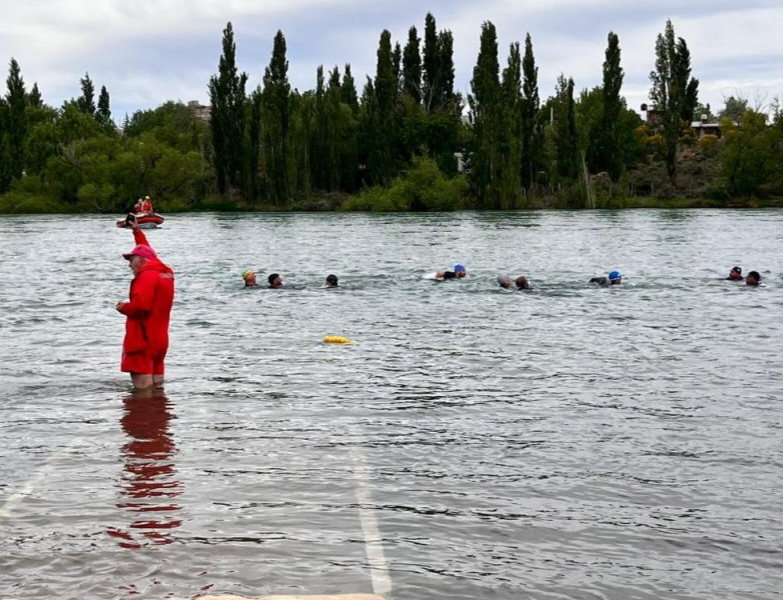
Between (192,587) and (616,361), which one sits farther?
(616,361)

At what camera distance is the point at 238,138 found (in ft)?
356

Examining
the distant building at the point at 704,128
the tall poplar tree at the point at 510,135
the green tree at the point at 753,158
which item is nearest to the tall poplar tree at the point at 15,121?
the tall poplar tree at the point at 510,135

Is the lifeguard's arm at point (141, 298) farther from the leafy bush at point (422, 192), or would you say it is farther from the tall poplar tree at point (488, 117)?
the leafy bush at point (422, 192)

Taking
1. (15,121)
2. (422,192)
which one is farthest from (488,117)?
(15,121)

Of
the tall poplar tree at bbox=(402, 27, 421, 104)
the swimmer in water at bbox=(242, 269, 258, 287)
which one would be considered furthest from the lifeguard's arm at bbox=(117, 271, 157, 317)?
the tall poplar tree at bbox=(402, 27, 421, 104)

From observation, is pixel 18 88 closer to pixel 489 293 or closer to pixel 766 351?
pixel 489 293

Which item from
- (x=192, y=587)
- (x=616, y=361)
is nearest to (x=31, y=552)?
(x=192, y=587)

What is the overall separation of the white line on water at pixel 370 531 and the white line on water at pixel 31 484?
2.90m

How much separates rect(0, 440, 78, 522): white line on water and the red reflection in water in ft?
2.10

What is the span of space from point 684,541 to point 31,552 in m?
4.97

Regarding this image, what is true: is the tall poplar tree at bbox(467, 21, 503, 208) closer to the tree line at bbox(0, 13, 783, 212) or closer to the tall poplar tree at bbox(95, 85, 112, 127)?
the tree line at bbox(0, 13, 783, 212)

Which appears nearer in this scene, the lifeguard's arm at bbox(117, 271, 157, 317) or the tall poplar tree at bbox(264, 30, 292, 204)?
the lifeguard's arm at bbox(117, 271, 157, 317)

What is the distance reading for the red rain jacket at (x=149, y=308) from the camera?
44.4 feet

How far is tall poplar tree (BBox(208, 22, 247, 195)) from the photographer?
107562 mm
